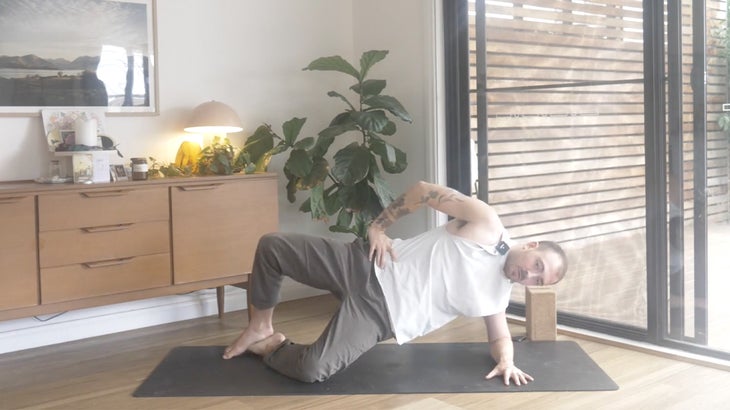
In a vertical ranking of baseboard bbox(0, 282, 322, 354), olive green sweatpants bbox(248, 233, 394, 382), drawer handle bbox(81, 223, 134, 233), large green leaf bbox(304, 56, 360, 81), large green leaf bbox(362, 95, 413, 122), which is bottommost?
baseboard bbox(0, 282, 322, 354)

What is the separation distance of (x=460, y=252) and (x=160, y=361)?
148cm

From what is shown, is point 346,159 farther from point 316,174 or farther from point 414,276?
point 414,276

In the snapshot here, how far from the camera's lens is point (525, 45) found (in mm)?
4266

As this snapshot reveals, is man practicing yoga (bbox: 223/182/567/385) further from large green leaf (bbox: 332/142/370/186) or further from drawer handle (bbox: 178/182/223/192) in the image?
large green leaf (bbox: 332/142/370/186)

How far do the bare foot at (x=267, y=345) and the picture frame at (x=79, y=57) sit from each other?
1.55 m

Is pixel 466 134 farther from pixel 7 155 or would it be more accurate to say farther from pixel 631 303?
pixel 7 155

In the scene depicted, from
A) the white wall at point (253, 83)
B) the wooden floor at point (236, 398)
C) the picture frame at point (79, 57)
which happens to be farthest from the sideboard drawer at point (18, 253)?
the picture frame at point (79, 57)

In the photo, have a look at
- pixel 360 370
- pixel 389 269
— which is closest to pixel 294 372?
pixel 360 370

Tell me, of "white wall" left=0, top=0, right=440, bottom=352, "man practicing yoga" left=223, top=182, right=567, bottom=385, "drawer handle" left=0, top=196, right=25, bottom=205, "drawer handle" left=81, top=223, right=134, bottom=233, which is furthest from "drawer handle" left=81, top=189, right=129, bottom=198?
"man practicing yoga" left=223, top=182, right=567, bottom=385

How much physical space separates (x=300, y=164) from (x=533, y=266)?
168 cm

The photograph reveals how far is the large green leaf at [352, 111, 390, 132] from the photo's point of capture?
431 centimetres

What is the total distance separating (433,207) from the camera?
10.4 feet

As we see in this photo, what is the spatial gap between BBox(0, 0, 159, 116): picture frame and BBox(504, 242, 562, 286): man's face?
2.25m

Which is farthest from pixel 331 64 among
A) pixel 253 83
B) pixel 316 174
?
pixel 316 174
